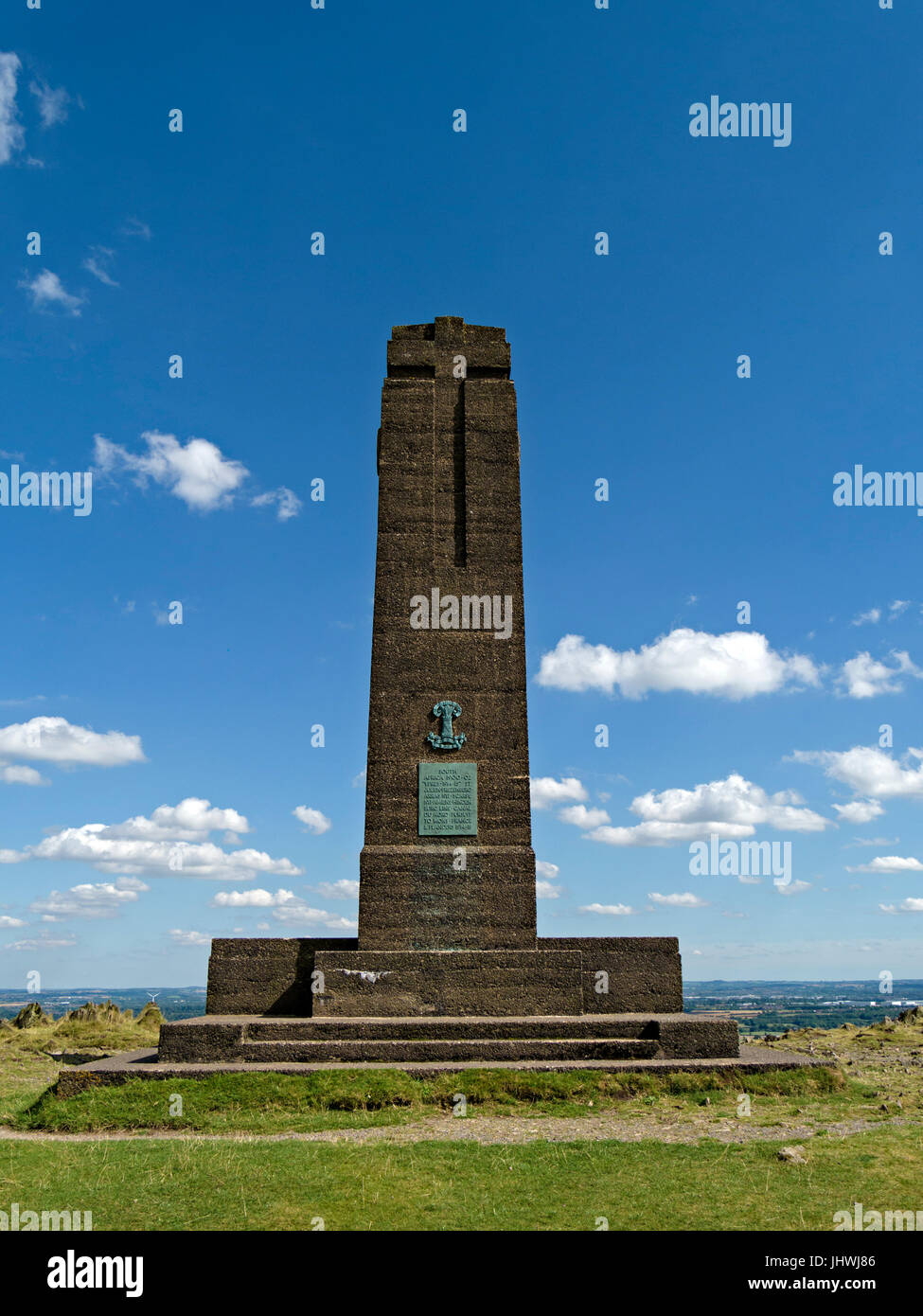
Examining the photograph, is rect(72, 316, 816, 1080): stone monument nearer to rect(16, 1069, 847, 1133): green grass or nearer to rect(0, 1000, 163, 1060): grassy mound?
rect(16, 1069, 847, 1133): green grass

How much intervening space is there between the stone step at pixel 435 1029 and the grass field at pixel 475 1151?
1.29 meters

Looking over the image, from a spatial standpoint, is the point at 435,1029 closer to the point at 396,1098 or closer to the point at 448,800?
the point at 396,1098

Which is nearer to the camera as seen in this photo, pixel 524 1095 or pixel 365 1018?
pixel 524 1095

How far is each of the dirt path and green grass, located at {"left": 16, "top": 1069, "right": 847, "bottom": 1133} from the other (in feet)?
→ 0.96

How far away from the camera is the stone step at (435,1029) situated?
1259cm

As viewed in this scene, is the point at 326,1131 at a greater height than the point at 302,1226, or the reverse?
the point at 302,1226

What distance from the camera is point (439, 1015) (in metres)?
13.3

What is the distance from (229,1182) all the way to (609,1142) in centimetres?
362

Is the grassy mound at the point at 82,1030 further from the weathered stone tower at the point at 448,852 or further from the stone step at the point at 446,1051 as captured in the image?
the stone step at the point at 446,1051

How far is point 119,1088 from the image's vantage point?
11023 millimetres

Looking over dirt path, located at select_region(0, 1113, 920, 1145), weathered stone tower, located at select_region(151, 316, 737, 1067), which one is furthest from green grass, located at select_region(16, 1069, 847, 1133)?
weathered stone tower, located at select_region(151, 316, 737, 1067)
